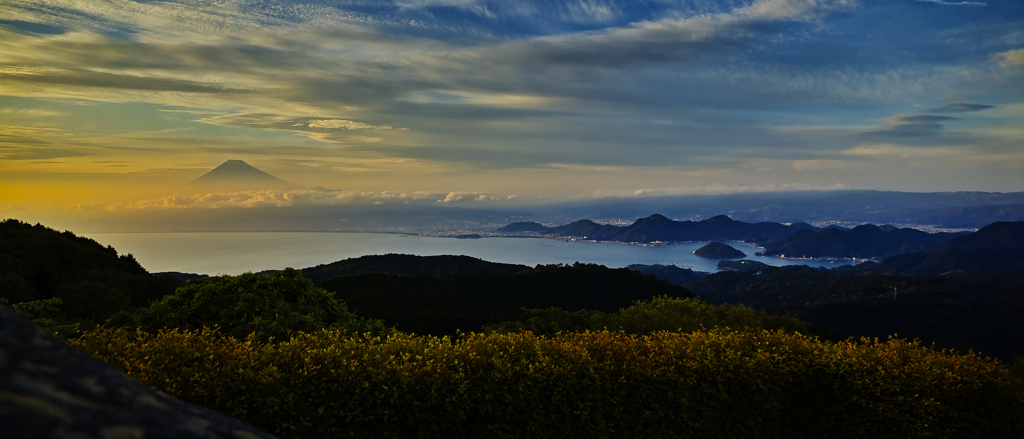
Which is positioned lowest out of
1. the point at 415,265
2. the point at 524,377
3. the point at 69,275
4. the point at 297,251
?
the point at 415,265

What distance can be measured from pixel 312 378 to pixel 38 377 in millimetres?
4901

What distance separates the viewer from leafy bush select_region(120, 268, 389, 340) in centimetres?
909

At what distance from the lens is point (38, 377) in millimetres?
980

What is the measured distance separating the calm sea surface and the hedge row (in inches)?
1318

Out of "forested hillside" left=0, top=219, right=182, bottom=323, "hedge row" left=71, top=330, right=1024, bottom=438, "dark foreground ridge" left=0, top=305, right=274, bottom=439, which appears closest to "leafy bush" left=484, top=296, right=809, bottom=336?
"hedge row" left=71, top=330, right=1024, bottom=438

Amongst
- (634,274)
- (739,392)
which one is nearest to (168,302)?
(739,392)

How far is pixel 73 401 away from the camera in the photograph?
980 millimetres

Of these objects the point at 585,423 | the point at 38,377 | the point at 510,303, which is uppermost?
the point at 38,377

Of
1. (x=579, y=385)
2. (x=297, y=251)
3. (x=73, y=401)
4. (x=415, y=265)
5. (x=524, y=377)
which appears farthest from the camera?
(x=297, y=251)

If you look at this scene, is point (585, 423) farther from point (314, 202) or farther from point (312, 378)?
point (314, 202)

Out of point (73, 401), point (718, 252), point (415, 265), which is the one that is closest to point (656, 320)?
point (73, 401)

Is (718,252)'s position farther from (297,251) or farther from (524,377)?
(524,377)

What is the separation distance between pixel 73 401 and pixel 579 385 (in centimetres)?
599

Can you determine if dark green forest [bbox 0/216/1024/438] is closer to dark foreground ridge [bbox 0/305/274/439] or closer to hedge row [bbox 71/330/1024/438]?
hedge row [bbox 71/330/1024/438]
